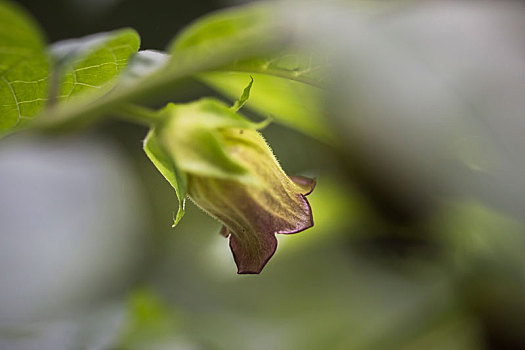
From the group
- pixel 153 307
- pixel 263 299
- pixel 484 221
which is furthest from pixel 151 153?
pixel 263 299

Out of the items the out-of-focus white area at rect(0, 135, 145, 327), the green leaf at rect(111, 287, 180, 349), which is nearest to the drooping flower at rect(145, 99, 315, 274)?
the green leaf at rect(111, 287, 180, 349)

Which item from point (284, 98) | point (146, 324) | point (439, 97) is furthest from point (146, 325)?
point (439, 97)

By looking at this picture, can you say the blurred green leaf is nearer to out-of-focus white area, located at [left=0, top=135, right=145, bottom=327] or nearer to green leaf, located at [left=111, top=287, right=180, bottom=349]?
green leaf, located at [left=111, top=287, right=180, bottom=349]

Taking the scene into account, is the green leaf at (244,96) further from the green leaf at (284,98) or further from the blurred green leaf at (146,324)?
the blurred green leaf at (146,324)

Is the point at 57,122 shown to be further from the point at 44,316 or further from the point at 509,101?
the point at 44,316

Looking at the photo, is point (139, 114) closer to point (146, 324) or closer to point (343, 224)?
point (146, 324)

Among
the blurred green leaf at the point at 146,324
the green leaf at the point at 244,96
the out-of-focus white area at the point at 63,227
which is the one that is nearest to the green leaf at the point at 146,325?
the blurred green leaf at the point at 146,324
